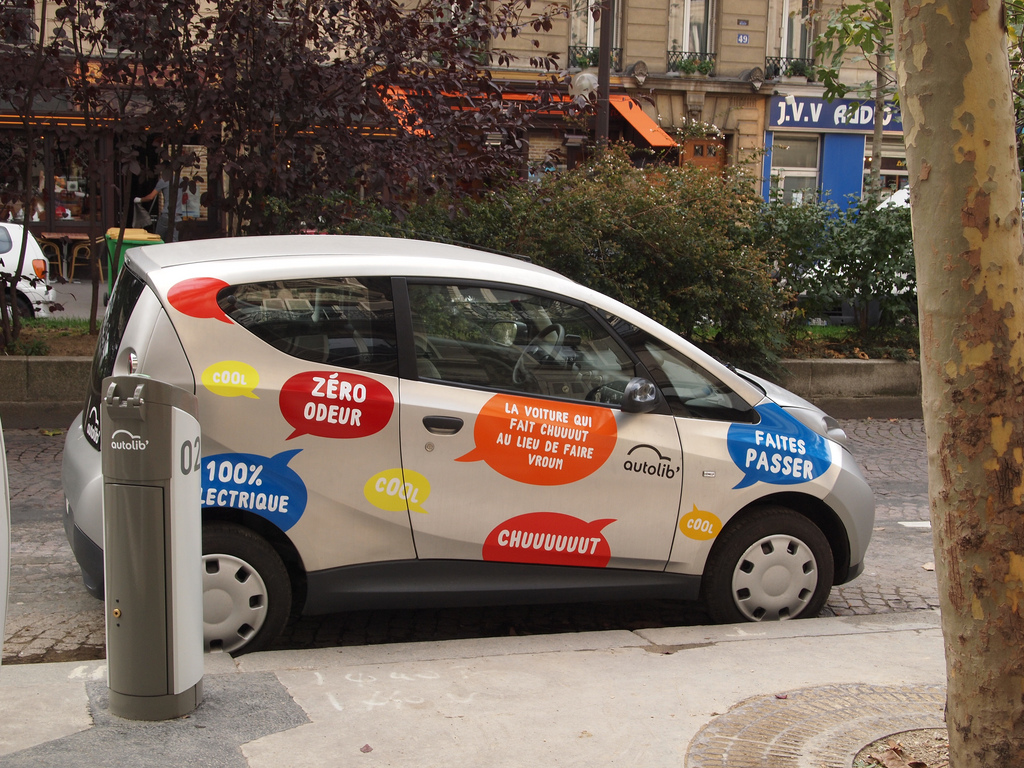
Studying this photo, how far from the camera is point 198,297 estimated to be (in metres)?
4.18

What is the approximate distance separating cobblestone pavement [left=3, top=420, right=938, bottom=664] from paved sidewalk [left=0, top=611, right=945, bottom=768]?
544 mm

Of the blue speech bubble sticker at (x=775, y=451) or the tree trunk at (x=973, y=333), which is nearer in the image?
the tree trunk at (x=973, y=333)

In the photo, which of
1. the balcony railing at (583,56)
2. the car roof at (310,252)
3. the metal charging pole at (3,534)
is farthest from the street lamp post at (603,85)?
the balcony railing at (583,56)

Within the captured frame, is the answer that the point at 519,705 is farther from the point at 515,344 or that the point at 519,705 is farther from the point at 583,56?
the point at 583,56

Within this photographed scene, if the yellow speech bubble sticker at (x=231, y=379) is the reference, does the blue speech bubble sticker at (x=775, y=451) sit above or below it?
below

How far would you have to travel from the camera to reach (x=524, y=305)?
15.1 ft


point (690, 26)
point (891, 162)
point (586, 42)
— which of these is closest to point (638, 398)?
point (586, 42)

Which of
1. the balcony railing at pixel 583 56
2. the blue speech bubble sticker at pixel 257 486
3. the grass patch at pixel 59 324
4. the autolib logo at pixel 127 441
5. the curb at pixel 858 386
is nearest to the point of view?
the autolib logo at pixel 127 441

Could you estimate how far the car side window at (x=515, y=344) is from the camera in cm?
444

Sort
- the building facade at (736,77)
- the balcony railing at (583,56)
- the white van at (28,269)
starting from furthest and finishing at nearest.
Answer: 1. the building facade at (736,77)
2. the balcony railing at (583,56)
3. the white van at (28,269)

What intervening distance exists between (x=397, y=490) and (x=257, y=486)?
1.85 ft

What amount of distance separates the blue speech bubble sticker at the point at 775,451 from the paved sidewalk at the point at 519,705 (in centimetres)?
71

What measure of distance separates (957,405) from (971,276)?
336mm

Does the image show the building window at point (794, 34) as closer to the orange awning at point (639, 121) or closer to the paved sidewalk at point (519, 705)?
the orange awning at point (639, 121)
